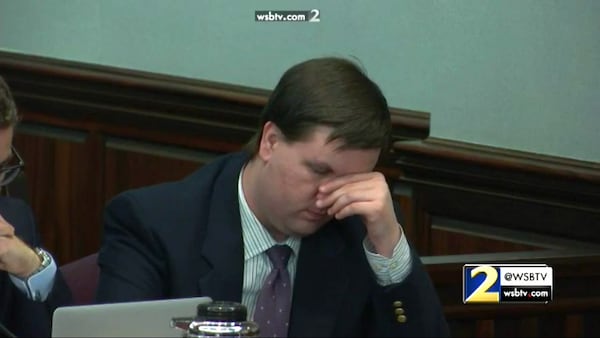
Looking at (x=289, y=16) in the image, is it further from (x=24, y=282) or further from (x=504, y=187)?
(x=24, y=282)

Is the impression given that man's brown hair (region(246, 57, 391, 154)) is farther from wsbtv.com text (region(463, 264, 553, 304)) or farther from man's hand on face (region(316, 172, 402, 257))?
wsbtv.com text (region(463, 264, 553, 304))

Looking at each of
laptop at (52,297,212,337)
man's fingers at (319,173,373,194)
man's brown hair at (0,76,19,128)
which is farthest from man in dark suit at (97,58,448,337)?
laptop at (52,297,212,337)

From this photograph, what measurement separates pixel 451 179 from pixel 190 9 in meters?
0.94

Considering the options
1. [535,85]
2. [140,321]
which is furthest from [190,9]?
[140,321]

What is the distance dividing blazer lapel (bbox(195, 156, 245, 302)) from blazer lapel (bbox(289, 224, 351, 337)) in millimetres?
109

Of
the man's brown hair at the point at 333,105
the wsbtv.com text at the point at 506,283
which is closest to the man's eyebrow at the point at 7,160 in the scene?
the man's brown hair at the point at 333,105

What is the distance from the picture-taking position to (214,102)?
12.1ft

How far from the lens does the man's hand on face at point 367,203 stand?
1.99 meters

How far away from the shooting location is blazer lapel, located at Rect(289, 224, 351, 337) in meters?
2.05

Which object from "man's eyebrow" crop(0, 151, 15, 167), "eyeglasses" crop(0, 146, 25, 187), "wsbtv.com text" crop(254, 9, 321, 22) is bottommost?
"eyeglasses" crop(0, 146, 25, 187)

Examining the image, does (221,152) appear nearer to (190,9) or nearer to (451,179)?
(190,9)

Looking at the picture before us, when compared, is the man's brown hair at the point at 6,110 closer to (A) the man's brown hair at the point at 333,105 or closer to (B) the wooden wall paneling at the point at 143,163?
(A) the man's brown hair at the point at 333,105

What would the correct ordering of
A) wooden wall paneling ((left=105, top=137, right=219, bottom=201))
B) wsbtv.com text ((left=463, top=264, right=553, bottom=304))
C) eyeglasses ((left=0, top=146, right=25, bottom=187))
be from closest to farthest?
eyeglasses ((left=0, top=146, right=25, bottom=187))
wsbtv.com text ((left=463, top=264, right=553, bottom=304))
wooden wall paneling ((left=105, top=137, right=219, bottom=201))

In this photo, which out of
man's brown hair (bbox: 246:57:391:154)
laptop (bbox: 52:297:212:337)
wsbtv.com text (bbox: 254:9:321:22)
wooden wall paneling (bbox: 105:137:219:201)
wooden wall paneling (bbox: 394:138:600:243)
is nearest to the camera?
laptop (bbox: 52:297:212:337)
